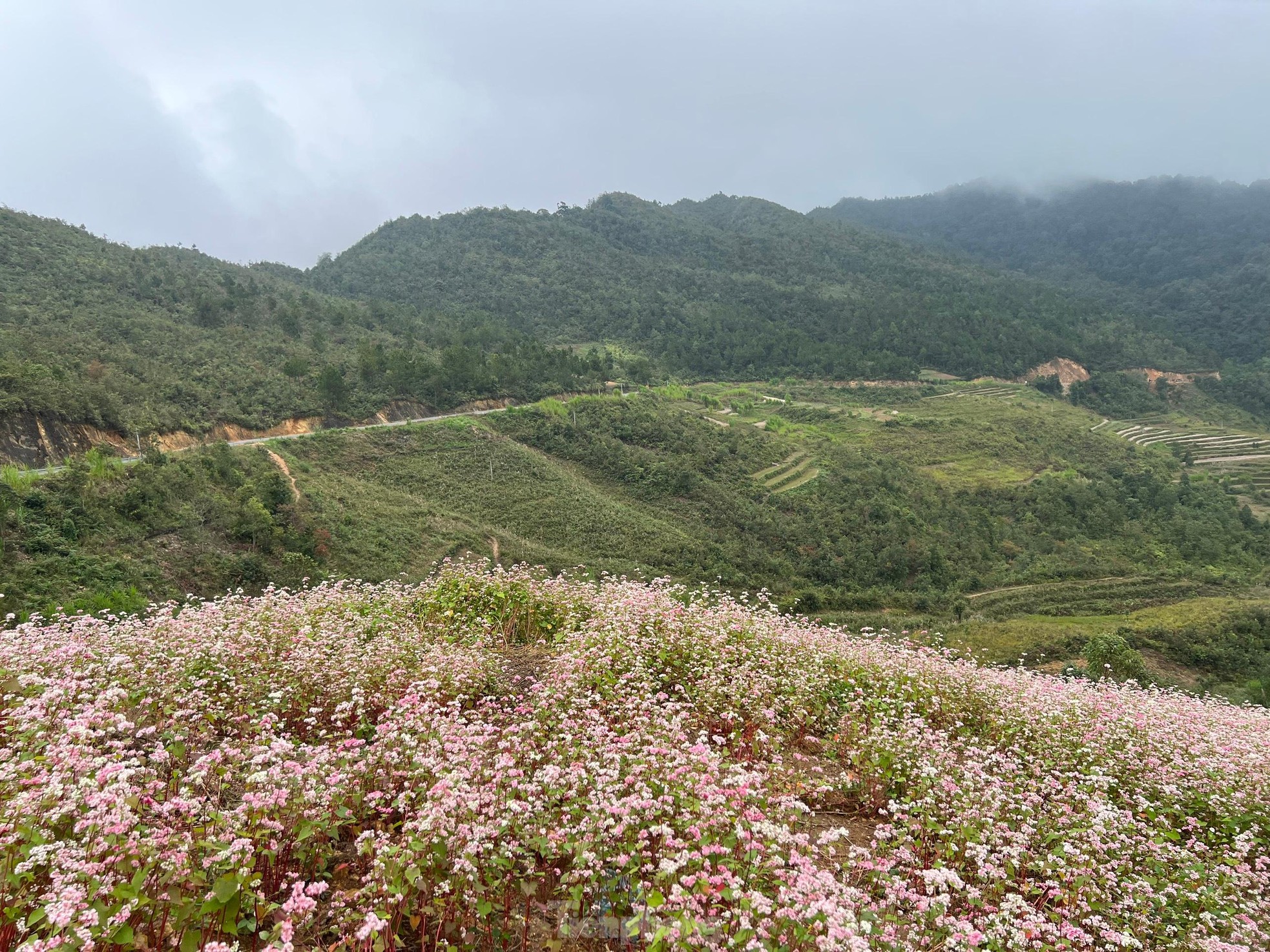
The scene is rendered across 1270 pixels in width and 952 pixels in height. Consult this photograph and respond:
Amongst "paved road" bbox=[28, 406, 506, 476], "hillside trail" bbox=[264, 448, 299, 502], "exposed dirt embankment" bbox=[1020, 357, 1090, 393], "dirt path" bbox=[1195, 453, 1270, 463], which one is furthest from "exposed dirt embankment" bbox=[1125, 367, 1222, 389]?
"hillside trail" bbox=[264, 448, 299, 502]

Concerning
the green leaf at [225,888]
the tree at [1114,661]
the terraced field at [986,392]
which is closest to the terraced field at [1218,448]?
the terraced field at [986,392]

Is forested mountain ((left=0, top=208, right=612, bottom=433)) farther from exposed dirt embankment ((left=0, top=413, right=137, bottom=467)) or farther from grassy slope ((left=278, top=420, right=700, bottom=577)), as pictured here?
grassy slope ((left=278, top=420, right=700, bottom=577))

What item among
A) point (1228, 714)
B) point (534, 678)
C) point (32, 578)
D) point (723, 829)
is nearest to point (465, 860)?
point (723, 829)

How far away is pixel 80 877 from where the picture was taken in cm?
278

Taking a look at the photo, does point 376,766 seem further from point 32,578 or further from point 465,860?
point 32,578

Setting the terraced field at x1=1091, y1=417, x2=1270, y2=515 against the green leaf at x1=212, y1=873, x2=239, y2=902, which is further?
the terraced field at x1=1091, y1=417, x2=1270, y2=515

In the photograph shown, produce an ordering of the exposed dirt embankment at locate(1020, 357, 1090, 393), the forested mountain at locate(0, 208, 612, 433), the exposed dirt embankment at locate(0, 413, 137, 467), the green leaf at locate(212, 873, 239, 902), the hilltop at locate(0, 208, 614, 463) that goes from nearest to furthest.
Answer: the green leaf at locate(212, 873, 239, 902) < the exposed dirt embankment at locate(0, 413, 137, 467) < the hilltop at locate(0, 208, 614, 463) < the forested mountain at locate(0, 208, 612, 433) < the exposed dirt embankment at locate(1020, 357, 1090, 393)

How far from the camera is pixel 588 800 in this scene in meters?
3.88

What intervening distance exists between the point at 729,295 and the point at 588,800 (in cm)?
11756

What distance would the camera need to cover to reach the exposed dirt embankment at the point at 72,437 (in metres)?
25.6

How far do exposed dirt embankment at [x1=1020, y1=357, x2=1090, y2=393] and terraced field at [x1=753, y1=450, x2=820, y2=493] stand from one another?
5603 cm

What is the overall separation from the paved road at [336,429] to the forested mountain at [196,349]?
3.82 ft

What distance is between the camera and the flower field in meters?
2.99

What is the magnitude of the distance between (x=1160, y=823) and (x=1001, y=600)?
121 ft
